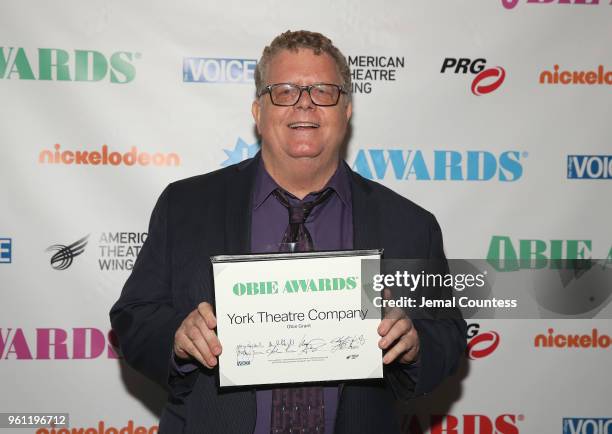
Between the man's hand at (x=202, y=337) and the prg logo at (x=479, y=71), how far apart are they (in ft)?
5.03

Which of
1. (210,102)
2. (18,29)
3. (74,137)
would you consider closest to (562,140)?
(210,102)

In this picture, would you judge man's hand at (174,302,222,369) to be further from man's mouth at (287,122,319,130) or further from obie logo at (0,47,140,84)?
obie logo at (0,47,140,84)

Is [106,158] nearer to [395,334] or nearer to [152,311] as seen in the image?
[152,311]

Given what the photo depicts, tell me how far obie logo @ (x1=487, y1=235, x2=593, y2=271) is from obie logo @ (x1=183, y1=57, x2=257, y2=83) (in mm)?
1188

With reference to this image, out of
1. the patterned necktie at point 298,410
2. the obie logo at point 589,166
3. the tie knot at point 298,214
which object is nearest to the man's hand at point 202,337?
the patterned necktie at point 298,410

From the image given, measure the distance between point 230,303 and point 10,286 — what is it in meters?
1.39

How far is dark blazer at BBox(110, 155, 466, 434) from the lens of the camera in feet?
4.68

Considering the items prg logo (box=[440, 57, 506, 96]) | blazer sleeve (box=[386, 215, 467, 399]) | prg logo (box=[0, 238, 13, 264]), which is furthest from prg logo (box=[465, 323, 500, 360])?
prg logo (box=[0, 238, 13, 264])

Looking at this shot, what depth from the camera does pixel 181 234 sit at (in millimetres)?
1542

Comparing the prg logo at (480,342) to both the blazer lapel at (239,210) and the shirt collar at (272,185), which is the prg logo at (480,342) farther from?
the blazer lapel at (239,210)

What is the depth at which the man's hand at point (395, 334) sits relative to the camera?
130cm

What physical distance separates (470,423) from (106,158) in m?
1.80

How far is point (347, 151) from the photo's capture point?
236 centimetres

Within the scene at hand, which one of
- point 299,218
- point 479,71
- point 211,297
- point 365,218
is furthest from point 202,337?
point 479,71
